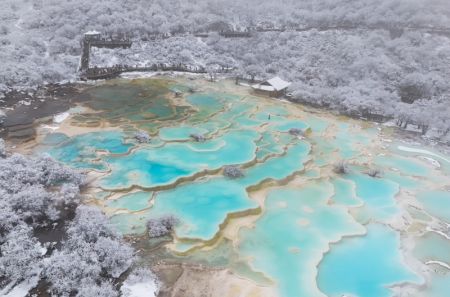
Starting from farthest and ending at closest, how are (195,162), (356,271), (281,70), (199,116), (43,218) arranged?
(281,70) < (199,116) < (195,162) < (43,218) < (356,271)

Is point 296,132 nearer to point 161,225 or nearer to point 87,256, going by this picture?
point 161,225

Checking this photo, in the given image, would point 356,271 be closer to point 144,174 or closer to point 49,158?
point 144,174

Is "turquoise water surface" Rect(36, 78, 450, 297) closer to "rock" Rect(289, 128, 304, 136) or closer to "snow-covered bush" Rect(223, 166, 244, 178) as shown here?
"snow-covered bush" Rect(223, 166, 244, 178)

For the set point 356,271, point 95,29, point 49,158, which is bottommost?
point 356,271

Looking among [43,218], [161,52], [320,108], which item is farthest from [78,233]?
[161,52]

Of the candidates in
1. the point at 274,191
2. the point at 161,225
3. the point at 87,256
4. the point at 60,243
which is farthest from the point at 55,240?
the point at 274,191

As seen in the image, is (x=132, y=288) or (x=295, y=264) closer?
(x=132, y=288)
